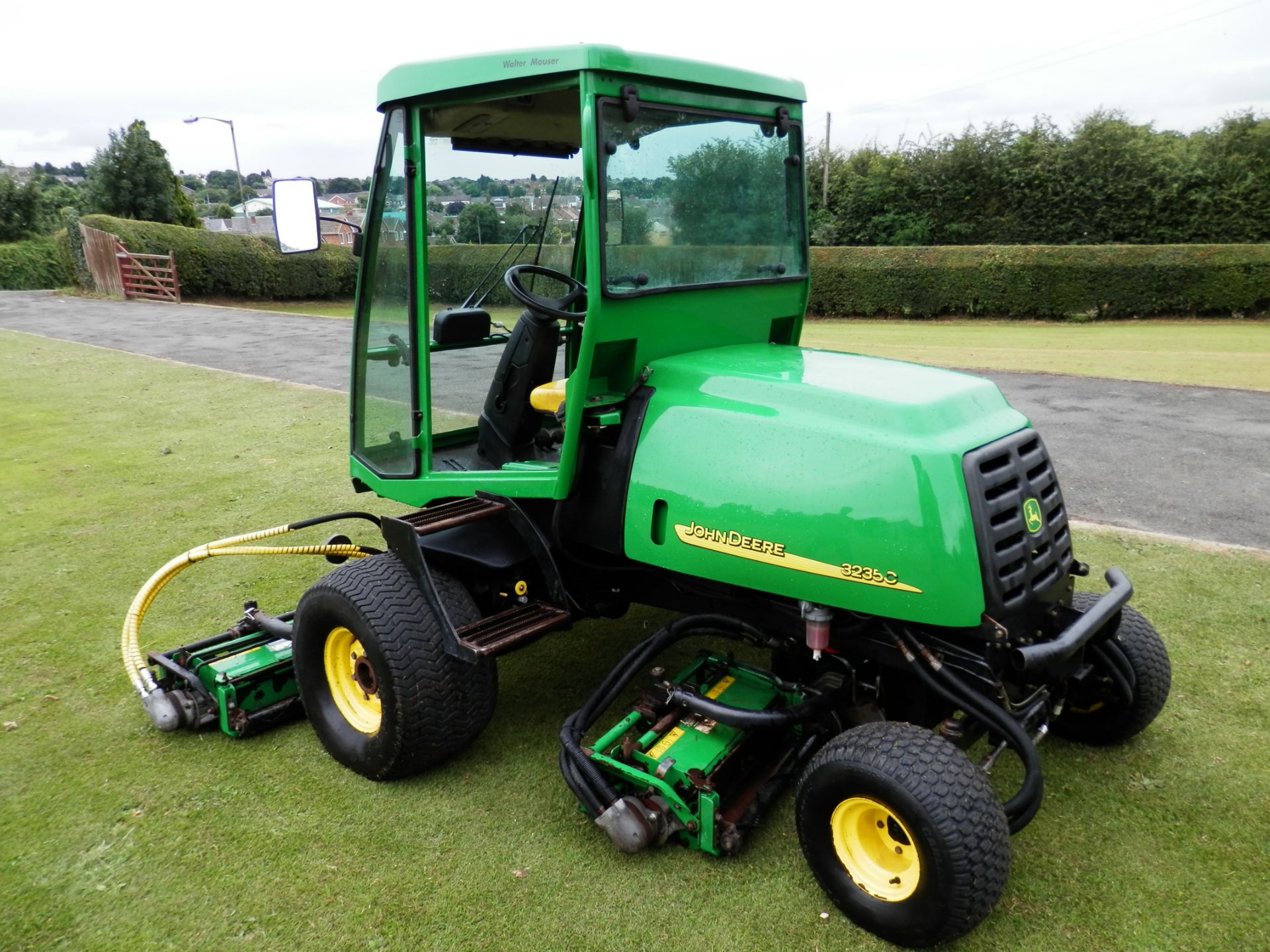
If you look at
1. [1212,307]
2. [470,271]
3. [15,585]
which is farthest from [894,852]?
[1212,307]

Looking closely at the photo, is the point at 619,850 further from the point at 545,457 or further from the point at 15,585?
the point at 15,585

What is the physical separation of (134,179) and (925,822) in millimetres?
30735

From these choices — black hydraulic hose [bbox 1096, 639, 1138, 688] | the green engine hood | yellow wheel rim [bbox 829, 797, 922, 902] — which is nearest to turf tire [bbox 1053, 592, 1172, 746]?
black hydraulic hose [bbox 1096, 639, 1138, 688]

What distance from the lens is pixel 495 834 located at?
314 centimetres

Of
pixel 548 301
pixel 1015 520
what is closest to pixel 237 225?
pixel 548 301

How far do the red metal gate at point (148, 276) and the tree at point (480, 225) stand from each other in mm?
22622

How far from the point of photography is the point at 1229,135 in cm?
2330

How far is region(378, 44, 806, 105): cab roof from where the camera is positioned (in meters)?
2.92

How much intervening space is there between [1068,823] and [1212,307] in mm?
20026

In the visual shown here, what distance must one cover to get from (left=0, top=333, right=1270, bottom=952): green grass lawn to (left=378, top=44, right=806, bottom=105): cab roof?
2.41 metres

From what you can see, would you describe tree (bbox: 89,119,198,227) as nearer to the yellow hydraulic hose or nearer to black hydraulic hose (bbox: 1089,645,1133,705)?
the yellow hydraulic hose

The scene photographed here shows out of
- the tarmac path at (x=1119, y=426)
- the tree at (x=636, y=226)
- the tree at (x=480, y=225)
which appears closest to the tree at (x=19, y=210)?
the tarmac path at (x=1119, y=426)

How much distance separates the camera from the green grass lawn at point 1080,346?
11.7 metres

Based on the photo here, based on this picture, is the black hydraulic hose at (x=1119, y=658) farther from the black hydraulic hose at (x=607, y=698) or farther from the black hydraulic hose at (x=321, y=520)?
the black hydraulic hose at (x=321, y=520)
